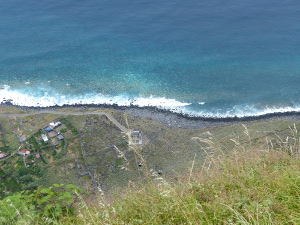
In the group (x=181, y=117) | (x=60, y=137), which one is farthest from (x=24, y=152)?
(x=181, y=117)

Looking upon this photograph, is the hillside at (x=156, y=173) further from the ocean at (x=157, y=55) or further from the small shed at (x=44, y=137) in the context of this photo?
the ocean at (x=157, y=55)

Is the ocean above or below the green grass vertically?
below

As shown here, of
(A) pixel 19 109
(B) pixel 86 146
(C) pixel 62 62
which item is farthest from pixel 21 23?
(B) pixel 86 146

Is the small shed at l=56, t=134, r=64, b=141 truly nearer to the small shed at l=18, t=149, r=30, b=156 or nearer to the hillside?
the hillside

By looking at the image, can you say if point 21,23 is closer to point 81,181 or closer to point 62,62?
point 62,62

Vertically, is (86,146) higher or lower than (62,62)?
lower

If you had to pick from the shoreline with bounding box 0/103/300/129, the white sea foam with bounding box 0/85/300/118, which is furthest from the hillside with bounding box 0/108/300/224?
the white sea foam with bounding box 0/85/300/118

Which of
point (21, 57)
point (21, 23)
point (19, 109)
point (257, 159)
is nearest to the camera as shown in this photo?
point (257, 159)

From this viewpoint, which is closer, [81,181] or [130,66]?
[81,181]
